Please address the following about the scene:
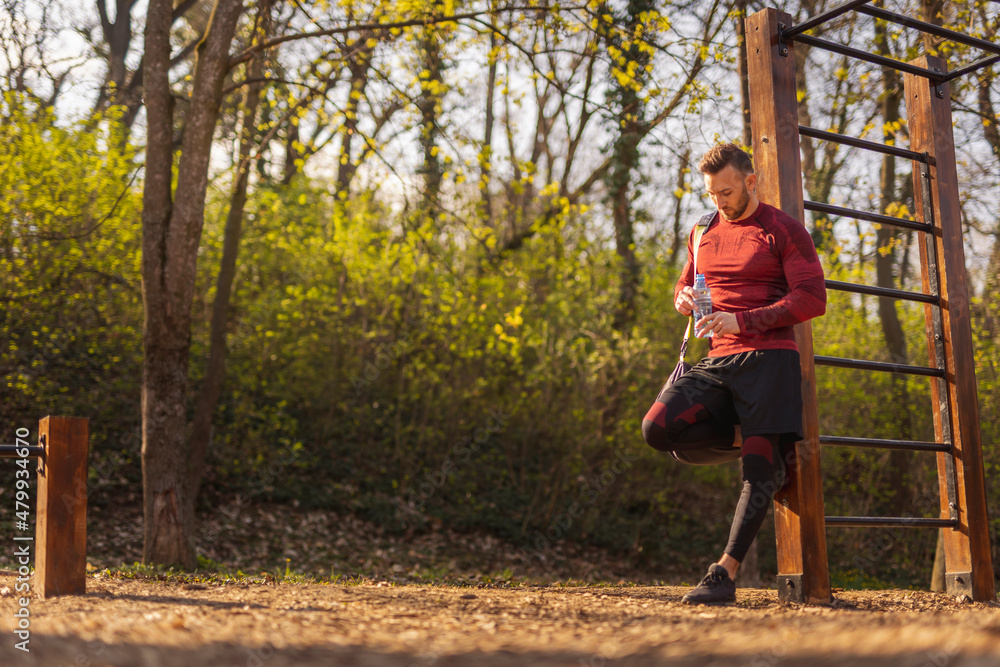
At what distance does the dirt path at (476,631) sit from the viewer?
84.3 inches

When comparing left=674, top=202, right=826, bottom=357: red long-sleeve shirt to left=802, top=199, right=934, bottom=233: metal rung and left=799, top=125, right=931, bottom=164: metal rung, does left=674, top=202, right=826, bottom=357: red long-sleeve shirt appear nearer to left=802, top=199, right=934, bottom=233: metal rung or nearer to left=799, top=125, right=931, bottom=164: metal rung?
left=802, top=199, right=934, bottom=233: metal rung

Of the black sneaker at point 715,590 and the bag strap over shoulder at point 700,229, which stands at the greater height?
the bag strap over shoulder at point 700,229

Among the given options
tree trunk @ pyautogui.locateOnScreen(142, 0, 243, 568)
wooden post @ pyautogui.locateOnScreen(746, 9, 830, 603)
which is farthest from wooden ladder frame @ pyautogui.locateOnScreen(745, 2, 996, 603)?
tree trunk @ pyautogui.locateOnScreen(142, 0, 243, 568)

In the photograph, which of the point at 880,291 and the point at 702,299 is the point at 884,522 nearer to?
the point at 880,291

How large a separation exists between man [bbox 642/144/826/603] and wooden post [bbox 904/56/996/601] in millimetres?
1213

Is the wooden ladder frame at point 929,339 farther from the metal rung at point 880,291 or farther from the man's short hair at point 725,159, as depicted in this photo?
the man's short hair at point 725,159

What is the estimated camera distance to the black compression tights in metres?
3.43

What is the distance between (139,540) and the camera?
9383mm

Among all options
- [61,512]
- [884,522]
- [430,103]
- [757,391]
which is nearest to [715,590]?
[757,391]

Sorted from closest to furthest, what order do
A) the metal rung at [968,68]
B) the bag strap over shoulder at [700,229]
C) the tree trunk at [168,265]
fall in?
the bag strap over shoulder at [700,229], the metal rung at [968,68], the tree trunk at [168,265]

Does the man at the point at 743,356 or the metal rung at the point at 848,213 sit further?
the metal rung at the point at 848,213

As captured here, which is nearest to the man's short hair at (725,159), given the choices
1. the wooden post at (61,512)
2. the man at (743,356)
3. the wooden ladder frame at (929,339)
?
the man at (743,356)

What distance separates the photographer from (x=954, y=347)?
4246 millimetres

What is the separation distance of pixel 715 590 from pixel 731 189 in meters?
1.77
